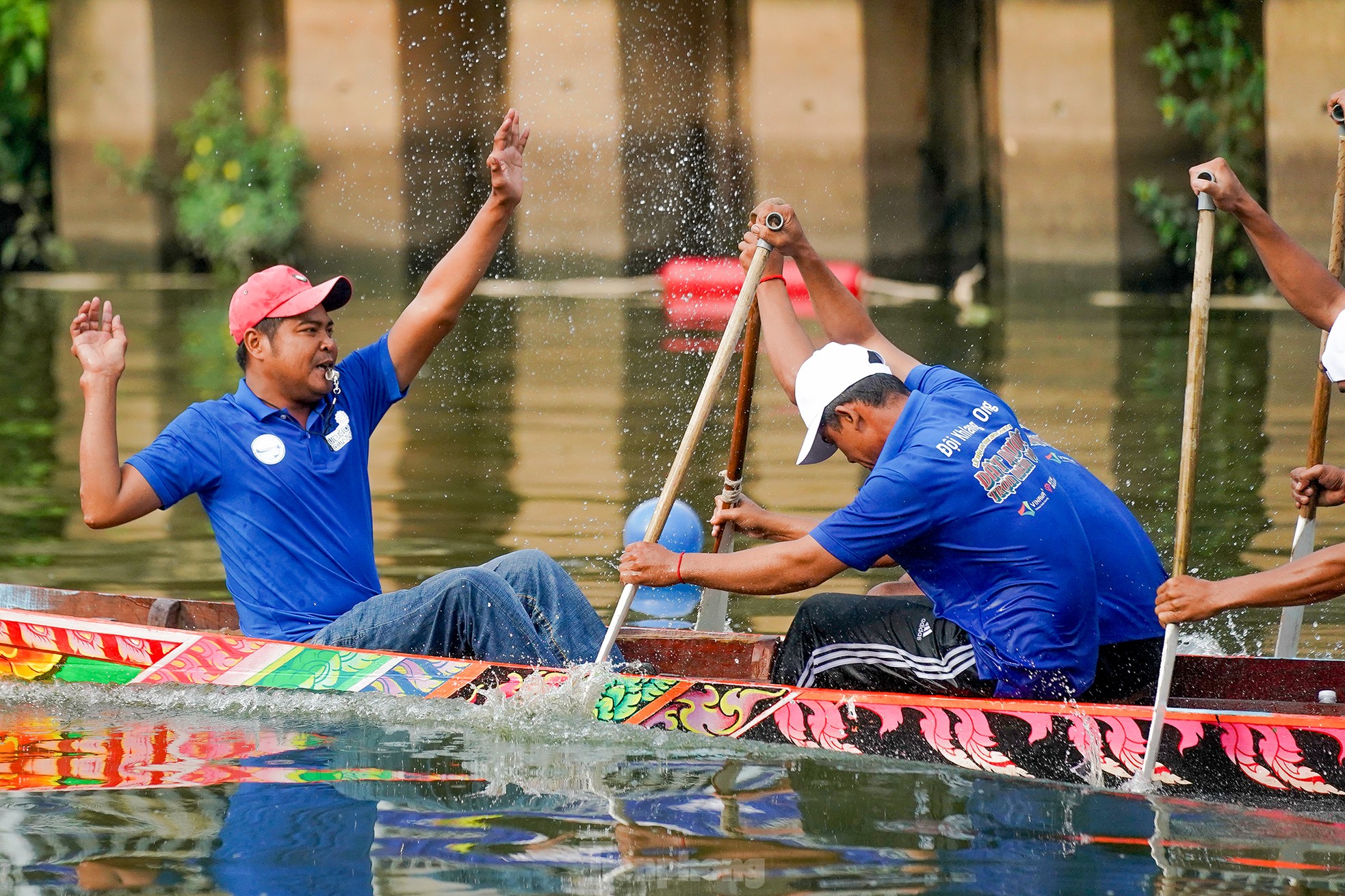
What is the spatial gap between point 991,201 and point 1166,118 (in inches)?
86.1

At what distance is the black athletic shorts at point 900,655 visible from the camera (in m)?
4.63

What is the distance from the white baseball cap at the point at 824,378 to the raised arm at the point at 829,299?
694mm

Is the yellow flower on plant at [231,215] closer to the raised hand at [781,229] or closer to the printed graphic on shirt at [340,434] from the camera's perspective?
the printed graphic on shirt at [340,434]

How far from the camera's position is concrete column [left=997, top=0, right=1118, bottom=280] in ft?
56.0

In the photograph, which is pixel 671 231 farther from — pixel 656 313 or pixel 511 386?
pixel 511 386

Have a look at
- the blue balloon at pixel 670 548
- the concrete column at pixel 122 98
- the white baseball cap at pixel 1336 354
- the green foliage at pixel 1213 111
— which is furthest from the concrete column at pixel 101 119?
the white baseball cap at pixel 1336 354

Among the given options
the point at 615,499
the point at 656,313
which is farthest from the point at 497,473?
the point at 656,313

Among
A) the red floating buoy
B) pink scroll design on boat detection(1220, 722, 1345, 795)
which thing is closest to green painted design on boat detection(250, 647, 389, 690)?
pink scroll design on boat detection(1220, 722, 1345, 795)

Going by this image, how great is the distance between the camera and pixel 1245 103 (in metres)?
17.2

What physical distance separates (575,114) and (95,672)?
13219mm

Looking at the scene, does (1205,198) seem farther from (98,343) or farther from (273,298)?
(98,343)

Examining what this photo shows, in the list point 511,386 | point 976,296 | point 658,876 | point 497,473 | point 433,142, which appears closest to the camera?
point 658,876

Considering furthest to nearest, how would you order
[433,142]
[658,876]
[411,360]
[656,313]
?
[433,142] → [656,313] → [411,360] → [658,876]

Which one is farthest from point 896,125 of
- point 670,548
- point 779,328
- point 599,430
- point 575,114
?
point 779,328
